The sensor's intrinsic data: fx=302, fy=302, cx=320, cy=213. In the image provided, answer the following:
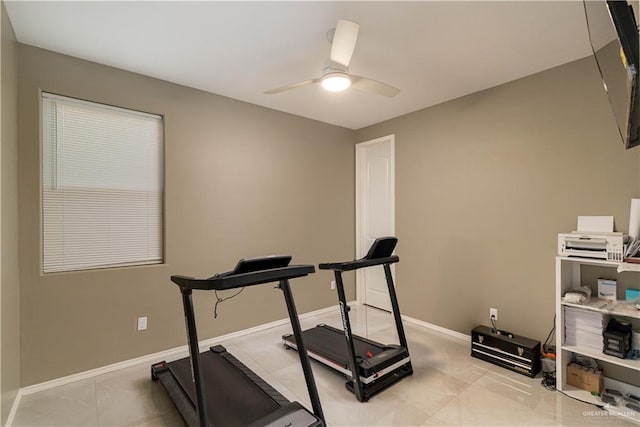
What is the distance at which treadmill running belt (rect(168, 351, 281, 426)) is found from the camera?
1939 millimetres

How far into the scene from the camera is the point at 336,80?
2096 mm

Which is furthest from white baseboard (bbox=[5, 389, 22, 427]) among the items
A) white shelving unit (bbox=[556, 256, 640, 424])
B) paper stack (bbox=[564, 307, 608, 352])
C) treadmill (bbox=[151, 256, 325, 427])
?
paper stack (bbox=[564, 307, 608, 352])

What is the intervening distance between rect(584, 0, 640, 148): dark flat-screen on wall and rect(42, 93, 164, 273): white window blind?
10.6ft

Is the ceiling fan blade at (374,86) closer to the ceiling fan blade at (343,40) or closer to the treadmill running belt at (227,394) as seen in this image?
the ceiling fan blade at (343,40)

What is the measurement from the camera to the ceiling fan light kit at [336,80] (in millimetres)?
2070

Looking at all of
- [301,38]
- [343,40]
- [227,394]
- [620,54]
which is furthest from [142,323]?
[620,54]

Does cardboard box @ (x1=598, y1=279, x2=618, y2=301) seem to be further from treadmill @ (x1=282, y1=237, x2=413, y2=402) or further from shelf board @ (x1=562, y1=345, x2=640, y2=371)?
treadmill @ (x1=282, y1=237, x2=413, y2=402)

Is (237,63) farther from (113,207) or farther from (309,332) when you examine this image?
(309,332)

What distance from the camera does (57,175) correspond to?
2.48 m

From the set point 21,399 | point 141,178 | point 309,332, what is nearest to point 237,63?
point 141,178

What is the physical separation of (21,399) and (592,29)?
13.6ft

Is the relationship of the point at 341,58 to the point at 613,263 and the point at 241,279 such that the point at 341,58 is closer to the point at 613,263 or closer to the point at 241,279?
the point at 241,279

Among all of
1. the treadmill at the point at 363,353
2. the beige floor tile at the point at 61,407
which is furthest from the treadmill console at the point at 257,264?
the beige floor tile at the point at 61,407

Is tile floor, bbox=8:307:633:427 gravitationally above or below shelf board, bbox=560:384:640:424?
below
